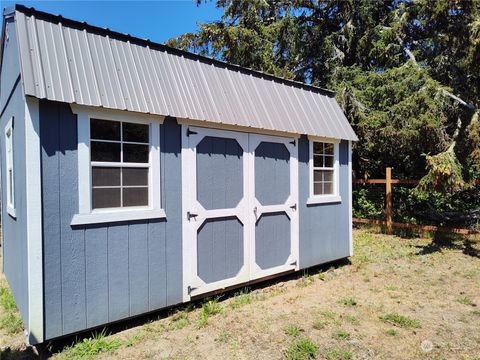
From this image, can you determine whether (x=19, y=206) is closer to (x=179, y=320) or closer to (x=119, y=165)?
(x=119, y=165)

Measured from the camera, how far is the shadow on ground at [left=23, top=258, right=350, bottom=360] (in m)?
3.14

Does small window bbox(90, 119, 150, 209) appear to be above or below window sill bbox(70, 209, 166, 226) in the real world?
above

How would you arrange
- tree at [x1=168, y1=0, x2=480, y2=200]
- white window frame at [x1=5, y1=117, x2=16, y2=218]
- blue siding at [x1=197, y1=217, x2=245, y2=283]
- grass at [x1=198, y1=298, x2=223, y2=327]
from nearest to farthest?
grass at [x1=198, y1=298, x2=223, y2=327] → white window frame at [x1=5, y1=117, x2=16, y2=218] → blue siding at [x1=197, y1=217, x2=245, y2=283] → tree at [x1=168, y1=0, x2=480, y2=200]

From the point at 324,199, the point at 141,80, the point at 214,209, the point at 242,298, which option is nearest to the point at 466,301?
the point at 324,199

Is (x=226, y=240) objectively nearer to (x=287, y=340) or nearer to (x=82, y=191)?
(x=287, y=340)

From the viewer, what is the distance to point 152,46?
406cm

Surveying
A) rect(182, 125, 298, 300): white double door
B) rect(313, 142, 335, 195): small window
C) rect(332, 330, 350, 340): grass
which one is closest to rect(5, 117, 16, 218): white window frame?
rect(182, 125, 298, 300): white double door

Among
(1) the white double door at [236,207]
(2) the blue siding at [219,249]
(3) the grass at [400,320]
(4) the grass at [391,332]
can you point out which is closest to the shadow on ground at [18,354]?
(1) the white double door at [236,207]

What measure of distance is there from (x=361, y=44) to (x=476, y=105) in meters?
4.02

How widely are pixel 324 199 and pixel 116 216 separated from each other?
3.55m

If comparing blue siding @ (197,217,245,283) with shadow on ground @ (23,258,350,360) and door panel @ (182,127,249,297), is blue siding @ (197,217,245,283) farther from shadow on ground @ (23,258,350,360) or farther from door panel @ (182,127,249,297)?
shadow on ground @ (23,258,350,360)

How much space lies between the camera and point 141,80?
3732mm

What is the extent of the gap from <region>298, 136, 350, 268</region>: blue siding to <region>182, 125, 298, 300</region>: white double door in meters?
0.18

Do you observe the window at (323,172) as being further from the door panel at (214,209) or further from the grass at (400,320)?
the grass at (400,320)
